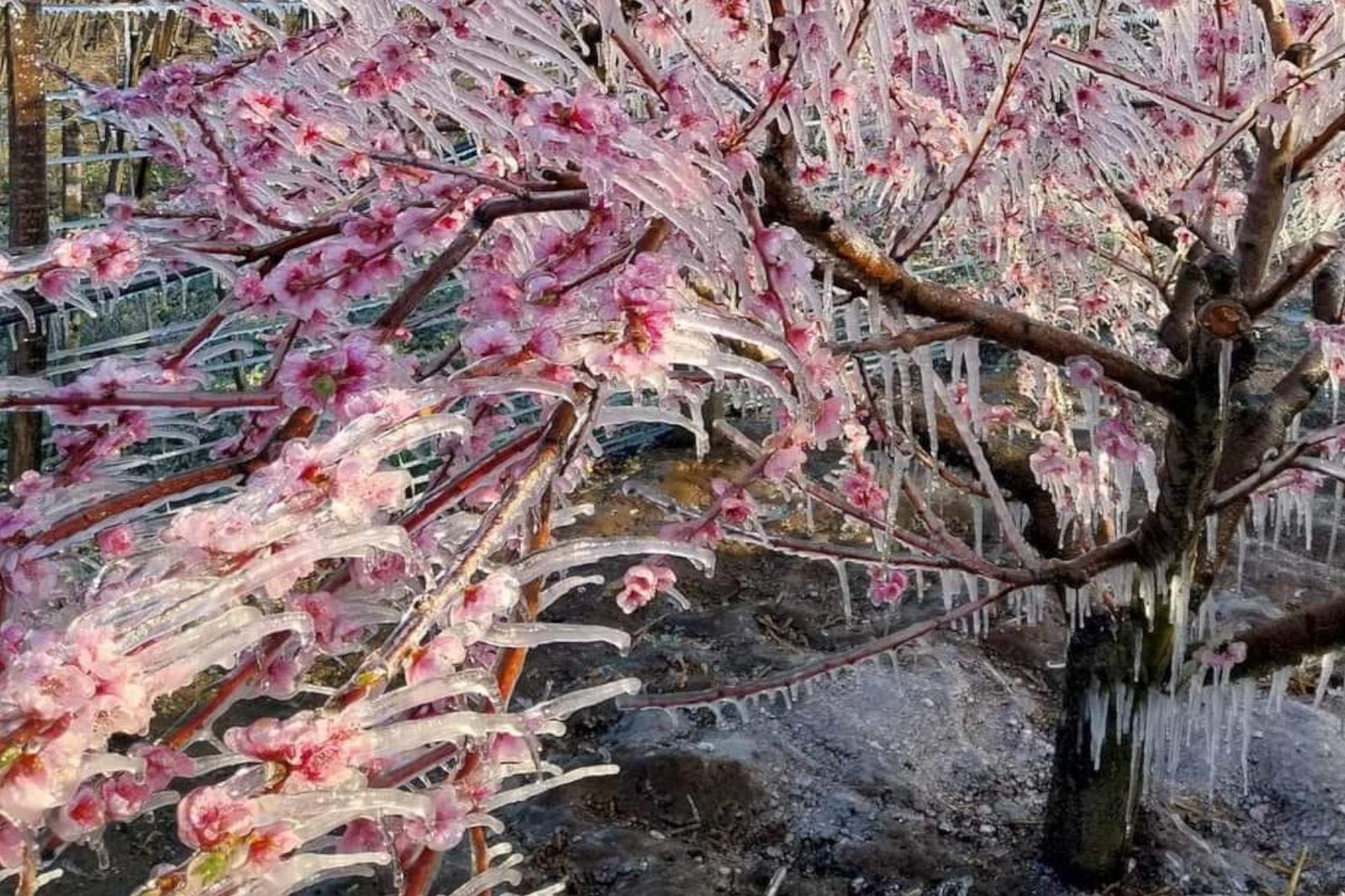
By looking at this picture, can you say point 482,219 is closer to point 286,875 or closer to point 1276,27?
point 286,875

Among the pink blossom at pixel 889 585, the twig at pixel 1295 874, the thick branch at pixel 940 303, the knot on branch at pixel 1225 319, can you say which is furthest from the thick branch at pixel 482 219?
the twig at pixel 1295 874

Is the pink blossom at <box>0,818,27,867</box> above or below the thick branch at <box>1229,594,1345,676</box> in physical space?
above

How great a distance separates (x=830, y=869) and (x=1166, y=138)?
206 centimetres

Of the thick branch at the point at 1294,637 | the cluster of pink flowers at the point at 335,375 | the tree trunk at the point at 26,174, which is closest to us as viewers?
the cluster of pink flowers at the point at 335,375

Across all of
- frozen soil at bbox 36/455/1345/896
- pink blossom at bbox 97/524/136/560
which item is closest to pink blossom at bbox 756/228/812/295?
pink blossom at bbox 97/524/136/560

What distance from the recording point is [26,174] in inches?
134

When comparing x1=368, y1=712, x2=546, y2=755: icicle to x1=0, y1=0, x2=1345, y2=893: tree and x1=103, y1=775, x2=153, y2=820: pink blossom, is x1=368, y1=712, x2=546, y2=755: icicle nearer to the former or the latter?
x1=0, y1=0, x2=1345, y2=893: tree

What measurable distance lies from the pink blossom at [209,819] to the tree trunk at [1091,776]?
187 cm

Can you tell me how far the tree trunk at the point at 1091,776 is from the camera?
2215 millimetres

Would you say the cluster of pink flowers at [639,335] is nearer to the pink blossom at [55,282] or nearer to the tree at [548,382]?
the tree at [548,382]

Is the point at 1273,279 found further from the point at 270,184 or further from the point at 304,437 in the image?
the point at 270,184

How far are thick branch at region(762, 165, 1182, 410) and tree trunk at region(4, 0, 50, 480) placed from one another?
2851 millimetres

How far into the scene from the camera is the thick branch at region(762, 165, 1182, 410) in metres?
1.43

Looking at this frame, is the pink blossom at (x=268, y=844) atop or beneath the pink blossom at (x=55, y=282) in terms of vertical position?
beneath
